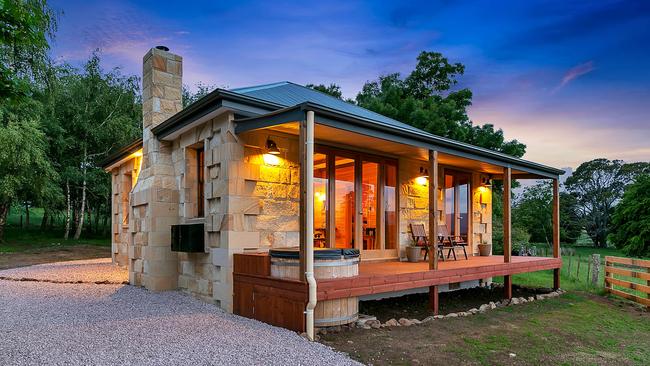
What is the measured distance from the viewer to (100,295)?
7102mm

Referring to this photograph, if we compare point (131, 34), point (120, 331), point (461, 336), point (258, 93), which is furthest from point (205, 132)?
point (131, 34)

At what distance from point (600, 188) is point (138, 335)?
1607 inches

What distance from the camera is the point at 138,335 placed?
4.52 meters

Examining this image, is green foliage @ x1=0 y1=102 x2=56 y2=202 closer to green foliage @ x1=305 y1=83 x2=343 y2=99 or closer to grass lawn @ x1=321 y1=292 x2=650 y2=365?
green foliage @ x1=305 y1=83 x2=343 y2=99

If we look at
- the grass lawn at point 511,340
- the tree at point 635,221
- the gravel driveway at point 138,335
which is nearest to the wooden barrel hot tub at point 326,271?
the grass lawn at point 511,340

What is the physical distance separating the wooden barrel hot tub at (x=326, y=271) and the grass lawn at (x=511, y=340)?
21cm

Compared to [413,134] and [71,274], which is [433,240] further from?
[71,274]

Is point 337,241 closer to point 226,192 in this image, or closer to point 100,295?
point 226,192

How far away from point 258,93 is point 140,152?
3.97 m

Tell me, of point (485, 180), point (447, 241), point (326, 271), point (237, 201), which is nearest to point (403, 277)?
point (326, 271)

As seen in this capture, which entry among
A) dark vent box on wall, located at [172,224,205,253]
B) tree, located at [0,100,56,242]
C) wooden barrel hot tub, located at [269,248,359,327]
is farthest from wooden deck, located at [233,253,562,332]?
tree, located at [0,100,56,242]

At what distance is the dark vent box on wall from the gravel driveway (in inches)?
31.8

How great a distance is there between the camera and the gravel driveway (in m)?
3.78

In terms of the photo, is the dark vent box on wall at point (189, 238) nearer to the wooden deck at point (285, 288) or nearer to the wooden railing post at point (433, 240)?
the wooden deck at point (285, 288)
